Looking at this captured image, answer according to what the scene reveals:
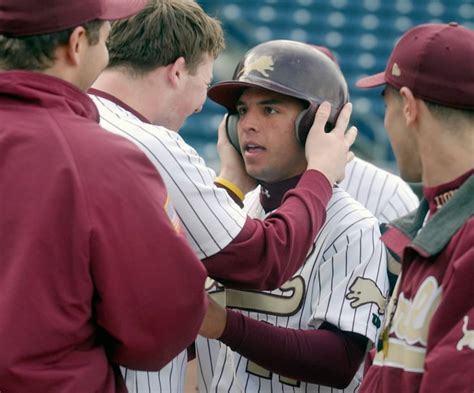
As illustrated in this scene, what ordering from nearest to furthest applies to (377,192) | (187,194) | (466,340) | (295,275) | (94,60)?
(466,340)
(94,60)
(187,194)
(295,275)
(377,192)

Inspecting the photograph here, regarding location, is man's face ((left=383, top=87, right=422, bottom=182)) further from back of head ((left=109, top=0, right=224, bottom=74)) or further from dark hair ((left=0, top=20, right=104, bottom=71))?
dark hair ((left=0, top=20, right=104, bottom=71))

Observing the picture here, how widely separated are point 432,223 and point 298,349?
2.37ft

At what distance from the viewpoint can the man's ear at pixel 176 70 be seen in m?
2.80

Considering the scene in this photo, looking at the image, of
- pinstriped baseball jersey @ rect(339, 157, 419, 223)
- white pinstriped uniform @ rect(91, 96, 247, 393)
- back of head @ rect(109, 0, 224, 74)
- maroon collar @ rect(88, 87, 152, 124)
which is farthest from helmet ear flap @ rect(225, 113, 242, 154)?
pinstriped baseball jersey @ rect(339, 157, 419, 223)

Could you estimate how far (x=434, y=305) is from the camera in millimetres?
2158

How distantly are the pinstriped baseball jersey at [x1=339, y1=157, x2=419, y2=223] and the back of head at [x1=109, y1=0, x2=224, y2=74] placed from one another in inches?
72.2

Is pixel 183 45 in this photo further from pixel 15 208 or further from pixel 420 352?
pixel 420 352

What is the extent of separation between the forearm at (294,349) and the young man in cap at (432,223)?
1.56ft

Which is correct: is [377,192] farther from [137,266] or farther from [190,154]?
[137,266]

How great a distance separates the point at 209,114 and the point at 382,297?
6.93 m

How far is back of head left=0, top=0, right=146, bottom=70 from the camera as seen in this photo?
85.7 inches

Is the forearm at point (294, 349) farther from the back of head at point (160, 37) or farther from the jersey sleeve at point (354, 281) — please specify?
the back of head at point (160, 37)

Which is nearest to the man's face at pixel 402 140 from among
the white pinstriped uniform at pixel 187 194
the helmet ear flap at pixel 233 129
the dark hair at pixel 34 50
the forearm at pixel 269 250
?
the forearm at pixel 269 250

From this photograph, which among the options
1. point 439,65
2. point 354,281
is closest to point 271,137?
point 354,281
